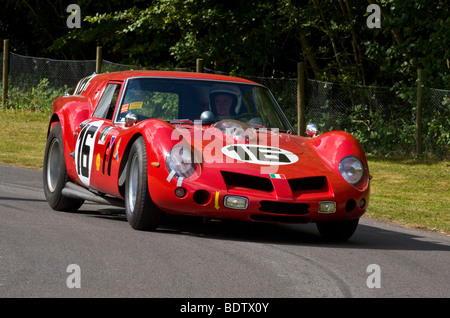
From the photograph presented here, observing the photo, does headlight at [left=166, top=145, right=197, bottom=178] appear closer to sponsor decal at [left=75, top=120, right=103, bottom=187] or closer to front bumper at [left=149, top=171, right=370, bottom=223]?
front bumper at [left=149, top=171, right=370, bottom=223]

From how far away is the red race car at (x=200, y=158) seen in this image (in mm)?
7836

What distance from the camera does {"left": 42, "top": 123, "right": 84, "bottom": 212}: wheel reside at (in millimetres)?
9844

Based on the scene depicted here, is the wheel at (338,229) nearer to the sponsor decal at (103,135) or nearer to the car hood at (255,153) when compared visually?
the car hood at (255,153)

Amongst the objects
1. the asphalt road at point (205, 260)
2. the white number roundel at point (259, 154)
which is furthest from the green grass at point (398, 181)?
the white number roundel at point (259, 154)

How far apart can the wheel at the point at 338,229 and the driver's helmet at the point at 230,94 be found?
149 cm

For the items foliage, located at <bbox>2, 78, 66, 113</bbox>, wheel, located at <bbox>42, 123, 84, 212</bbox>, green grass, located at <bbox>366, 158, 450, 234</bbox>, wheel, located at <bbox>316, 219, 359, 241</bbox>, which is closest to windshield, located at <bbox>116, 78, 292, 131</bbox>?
wheel, located at <bbox>42, 123, 84, 212</bbox>

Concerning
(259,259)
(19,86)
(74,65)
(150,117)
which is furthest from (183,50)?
(259,259)

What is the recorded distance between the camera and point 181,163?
790 cm

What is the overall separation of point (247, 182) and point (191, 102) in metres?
1.61

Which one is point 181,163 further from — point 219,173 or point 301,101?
point 301,101

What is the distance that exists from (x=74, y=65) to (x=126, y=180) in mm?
17426

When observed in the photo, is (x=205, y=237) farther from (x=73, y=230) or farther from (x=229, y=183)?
(x=73, y=230)

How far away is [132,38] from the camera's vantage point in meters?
28.5

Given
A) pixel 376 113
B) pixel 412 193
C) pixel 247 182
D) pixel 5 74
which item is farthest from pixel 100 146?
pixel 5 74
